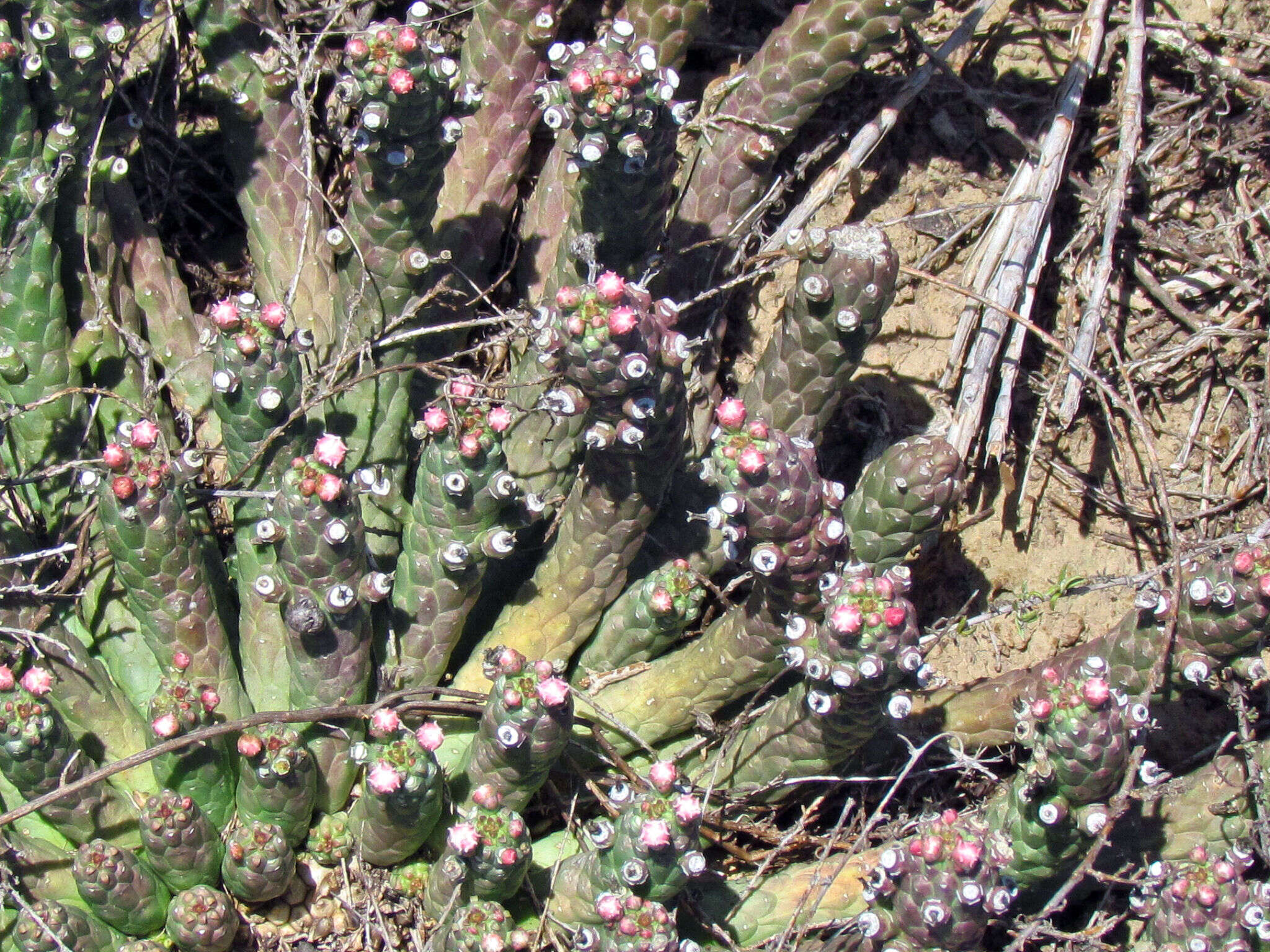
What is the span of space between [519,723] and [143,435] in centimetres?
123

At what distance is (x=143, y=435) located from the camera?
9.62 feet

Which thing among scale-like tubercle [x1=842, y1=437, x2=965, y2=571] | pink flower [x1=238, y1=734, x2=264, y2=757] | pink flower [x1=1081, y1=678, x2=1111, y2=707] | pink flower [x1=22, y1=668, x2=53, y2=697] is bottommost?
pink flower [x1=238, y1=734, x2=264, y2=757]

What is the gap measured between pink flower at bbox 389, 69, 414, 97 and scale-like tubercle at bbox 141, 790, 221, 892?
1.96 m

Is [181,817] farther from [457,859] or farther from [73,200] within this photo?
[73,200]

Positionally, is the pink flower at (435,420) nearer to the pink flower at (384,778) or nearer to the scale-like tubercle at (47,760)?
the pink flower at (384,778)

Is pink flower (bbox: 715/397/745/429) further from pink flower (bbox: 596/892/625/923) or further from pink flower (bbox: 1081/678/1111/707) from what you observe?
pink flower (bbox: 596/892/625/923)

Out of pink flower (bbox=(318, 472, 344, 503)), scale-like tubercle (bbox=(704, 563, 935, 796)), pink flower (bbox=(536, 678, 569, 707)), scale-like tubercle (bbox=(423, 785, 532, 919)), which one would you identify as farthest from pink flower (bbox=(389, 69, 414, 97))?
scale-like tubercle (bbox=(423, 785, 532, 919))

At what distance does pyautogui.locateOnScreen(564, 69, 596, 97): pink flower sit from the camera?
2.99 meters

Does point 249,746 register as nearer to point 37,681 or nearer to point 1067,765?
point 37,681

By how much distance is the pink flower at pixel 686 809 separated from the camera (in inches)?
112

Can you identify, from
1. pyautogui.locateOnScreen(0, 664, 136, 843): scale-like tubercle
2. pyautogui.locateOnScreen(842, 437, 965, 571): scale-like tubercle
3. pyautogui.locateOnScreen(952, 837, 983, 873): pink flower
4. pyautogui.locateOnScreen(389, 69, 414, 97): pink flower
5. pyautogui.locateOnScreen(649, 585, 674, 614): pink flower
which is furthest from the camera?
pyautogui.locateOnScreen(649, 585, 674, 614): pink flower

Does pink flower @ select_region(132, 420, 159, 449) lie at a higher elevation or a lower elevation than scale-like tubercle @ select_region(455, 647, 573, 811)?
higher

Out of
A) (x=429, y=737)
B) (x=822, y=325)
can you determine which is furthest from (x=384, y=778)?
(x=822, y=325)

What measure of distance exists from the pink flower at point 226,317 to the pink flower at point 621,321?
1020 millimetres
